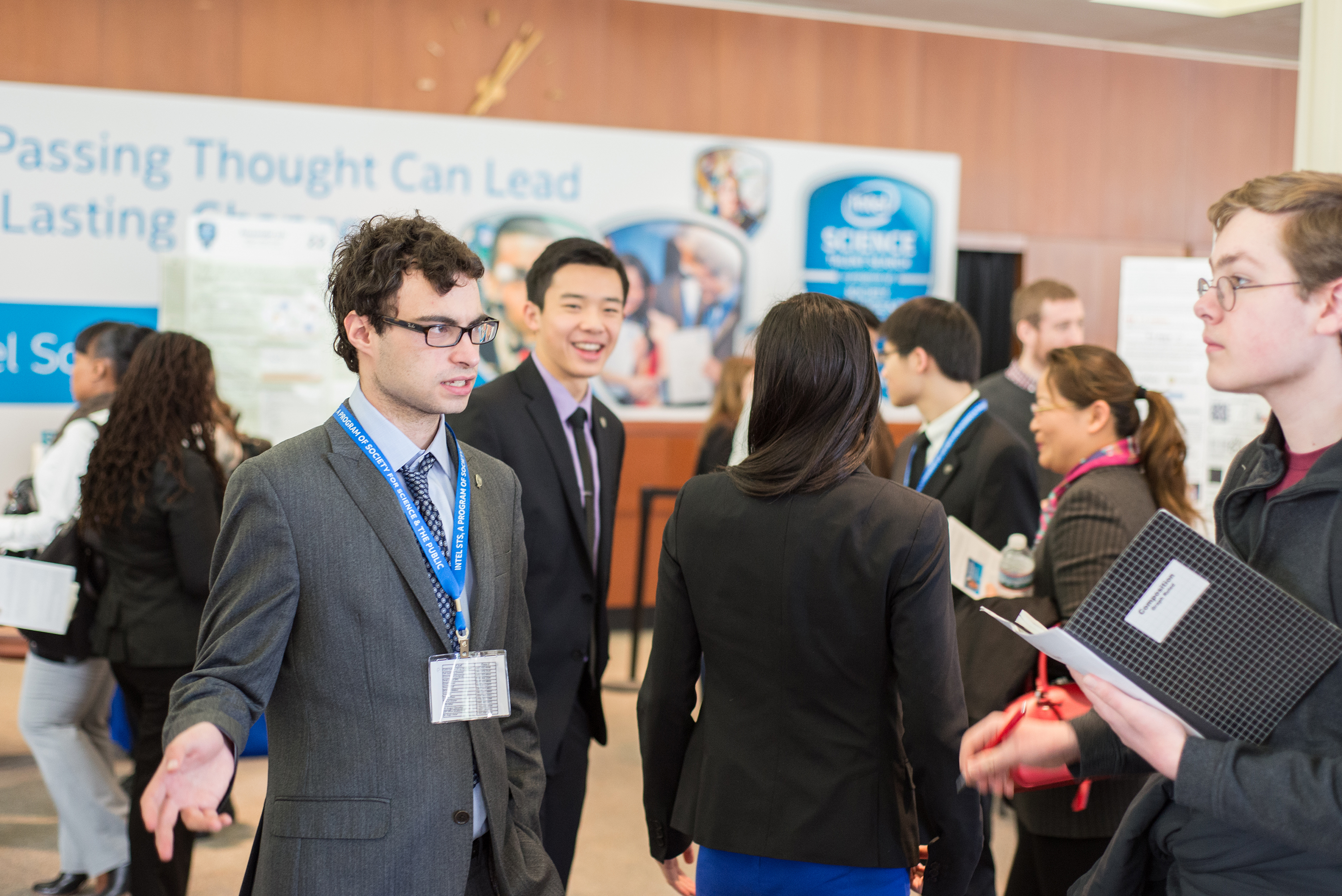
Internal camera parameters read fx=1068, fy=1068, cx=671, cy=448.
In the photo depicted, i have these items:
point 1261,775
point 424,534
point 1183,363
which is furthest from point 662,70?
point 1261,775

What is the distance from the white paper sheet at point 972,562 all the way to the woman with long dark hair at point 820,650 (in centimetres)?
93

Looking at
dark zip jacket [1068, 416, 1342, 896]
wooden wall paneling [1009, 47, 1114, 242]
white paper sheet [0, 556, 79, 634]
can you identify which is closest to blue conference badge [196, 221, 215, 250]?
white paper sheet [0, 556, 79, 634]

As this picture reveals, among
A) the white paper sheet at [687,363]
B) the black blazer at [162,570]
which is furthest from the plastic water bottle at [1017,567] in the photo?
the white paper sheet at [687,363]

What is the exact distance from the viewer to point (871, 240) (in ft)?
22.7

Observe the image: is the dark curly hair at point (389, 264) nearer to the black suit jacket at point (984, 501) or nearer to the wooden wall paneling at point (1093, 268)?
Answer: the black suit jacket at point (984, 501)

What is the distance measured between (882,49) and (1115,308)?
262 cm

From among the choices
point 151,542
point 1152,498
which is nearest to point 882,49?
point 1152,498

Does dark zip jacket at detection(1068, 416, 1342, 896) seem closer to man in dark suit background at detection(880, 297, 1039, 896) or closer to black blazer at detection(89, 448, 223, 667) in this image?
man in dark suit background at detection(880, 297, 1039, 896)

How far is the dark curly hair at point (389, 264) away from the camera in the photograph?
1.68 metres

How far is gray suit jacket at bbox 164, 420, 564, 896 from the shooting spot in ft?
4.99

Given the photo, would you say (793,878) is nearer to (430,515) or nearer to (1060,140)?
(430,515)

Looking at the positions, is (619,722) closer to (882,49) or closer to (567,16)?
(567,16)

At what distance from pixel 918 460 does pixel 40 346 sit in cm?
488

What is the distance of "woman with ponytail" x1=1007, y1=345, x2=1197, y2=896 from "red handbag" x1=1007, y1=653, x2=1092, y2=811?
41 millimetres
